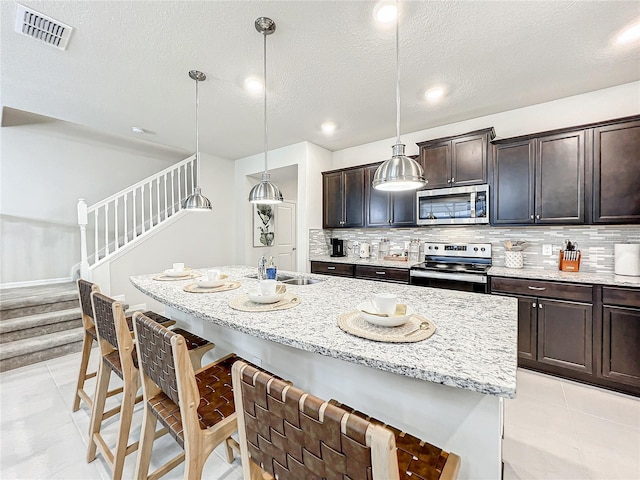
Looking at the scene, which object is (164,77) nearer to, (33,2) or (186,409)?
(33,2)

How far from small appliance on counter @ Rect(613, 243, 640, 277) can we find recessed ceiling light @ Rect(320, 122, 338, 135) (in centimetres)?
317

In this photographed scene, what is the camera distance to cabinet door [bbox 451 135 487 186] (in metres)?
2.98

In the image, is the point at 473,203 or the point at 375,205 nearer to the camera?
the point at 473,203

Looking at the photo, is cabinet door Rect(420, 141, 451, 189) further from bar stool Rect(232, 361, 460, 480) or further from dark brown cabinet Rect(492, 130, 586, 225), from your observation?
bar stool Rect(232, 361, 460, 480)

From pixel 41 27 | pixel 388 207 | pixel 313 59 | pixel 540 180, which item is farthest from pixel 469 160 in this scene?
pixel 41 27

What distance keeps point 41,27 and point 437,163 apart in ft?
12.0

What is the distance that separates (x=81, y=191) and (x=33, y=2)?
135 inches

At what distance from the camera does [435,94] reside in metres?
2.73

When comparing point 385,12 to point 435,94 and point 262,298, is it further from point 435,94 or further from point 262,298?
point 262,298

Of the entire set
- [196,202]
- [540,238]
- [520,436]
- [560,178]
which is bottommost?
[520,436]

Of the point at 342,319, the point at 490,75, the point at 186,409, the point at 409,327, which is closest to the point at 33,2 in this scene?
the point at 186,409

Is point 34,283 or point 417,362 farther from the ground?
point 417,362

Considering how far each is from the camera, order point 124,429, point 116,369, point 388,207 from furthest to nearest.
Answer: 1. point 388,207
2. point 116,369
3. point 124,429

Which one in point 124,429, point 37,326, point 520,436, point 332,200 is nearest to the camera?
point 124,429
